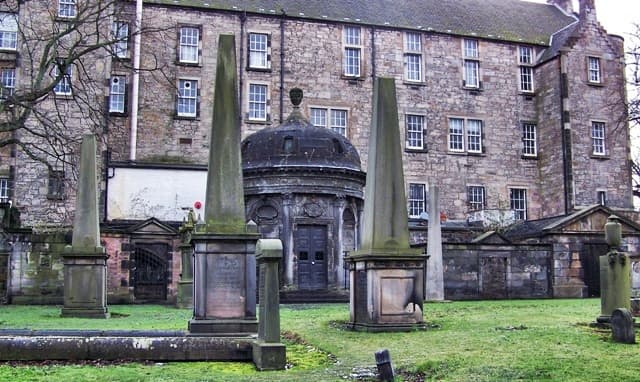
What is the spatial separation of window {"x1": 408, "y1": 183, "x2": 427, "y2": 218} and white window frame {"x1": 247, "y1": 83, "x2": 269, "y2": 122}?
31.3 ft

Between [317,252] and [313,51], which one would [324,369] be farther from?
[313,51]

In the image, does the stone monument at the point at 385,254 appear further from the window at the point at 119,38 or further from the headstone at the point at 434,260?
the headstone at the point at 434,260

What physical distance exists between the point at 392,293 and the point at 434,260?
1061cm

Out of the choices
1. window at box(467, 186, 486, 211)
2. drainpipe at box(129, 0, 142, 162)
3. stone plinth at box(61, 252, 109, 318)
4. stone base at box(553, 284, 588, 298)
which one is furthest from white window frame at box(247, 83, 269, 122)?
stone plinth at box(61, 252, 109, 318)

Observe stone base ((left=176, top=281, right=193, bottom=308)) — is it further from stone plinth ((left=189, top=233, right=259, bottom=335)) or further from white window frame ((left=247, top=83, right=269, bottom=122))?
white window frame ((left=247, top=83, right=269, bottom=122))

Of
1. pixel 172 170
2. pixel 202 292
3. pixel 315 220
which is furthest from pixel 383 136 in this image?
pixel 172 170

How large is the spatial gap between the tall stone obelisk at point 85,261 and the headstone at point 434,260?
11152 mm

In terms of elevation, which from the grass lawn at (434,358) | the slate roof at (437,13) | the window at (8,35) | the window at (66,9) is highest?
the slate roof at (437,13)

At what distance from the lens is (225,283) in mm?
11781

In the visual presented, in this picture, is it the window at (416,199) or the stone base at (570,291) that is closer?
the stone base at (570,291)

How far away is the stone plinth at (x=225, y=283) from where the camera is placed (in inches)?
459

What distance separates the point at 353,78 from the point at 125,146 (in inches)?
537

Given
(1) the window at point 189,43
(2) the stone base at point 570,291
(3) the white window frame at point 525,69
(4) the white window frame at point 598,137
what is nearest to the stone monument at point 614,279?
(2) the stone base at point 570,291

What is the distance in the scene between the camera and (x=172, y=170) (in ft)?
113
